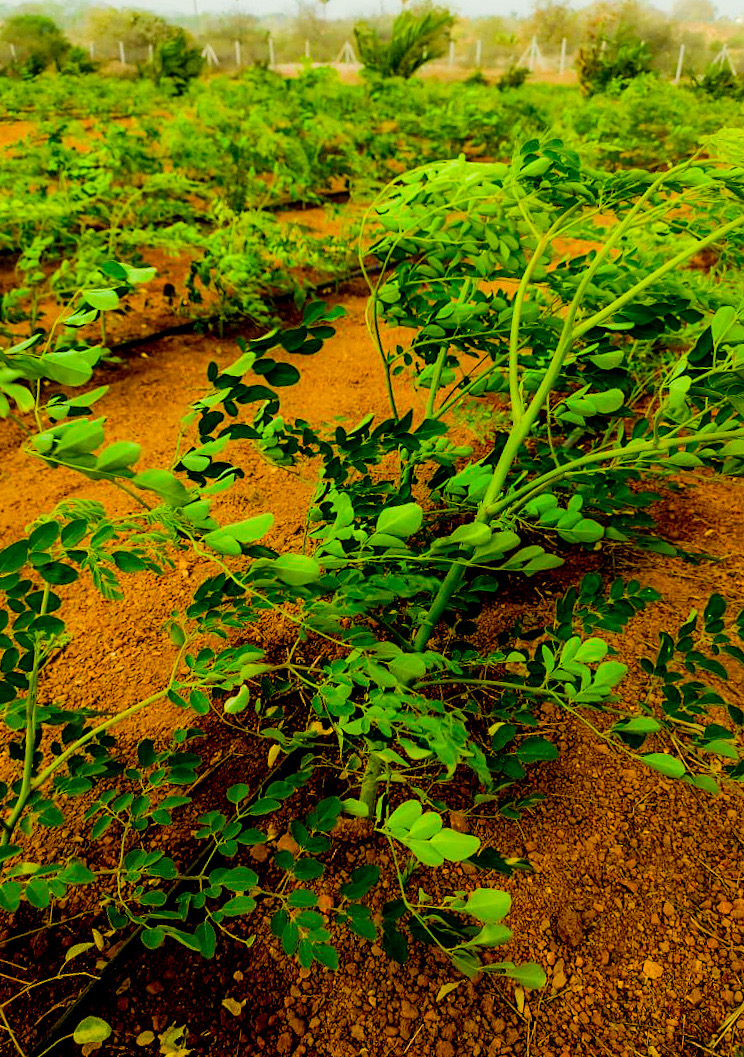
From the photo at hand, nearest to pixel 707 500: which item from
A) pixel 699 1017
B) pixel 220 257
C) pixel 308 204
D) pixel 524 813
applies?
pixel 524 813

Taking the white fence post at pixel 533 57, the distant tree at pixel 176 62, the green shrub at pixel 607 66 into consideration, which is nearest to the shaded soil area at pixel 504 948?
the green shrub at pixel 607 66

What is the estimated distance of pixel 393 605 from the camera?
4.32ft

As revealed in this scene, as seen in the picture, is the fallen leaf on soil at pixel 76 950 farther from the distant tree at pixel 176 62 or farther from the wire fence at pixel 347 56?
the wire fence at pixel 347 56

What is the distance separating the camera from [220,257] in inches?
119

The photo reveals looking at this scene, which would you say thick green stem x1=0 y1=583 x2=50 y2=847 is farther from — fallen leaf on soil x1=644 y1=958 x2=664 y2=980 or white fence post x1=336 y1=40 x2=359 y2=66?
white fence post x1=336 y1=40 x2=359 y2=66

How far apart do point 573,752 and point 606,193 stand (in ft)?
3.19

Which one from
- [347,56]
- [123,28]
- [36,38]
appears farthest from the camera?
[347,56]

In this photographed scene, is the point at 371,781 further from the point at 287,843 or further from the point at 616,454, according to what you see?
the point at 616,454

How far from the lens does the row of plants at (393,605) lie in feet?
2.60

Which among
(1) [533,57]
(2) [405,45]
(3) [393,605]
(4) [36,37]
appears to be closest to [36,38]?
(4) [36,37]

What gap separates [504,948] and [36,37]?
18257 millimetres

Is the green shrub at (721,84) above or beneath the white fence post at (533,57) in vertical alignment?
beneath

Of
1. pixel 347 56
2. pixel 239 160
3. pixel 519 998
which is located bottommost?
pixel 519 998

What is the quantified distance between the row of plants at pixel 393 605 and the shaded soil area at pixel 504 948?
0.04m
